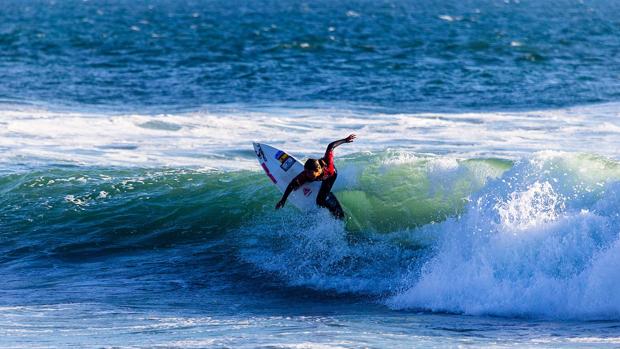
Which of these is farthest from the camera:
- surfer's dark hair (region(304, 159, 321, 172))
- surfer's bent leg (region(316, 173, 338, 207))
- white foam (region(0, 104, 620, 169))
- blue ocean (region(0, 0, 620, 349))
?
white foam (region(0, 104, 620, 169))

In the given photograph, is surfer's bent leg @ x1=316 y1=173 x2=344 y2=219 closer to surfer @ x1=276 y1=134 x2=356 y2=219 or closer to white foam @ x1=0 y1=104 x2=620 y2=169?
surfer @ x1=276 y1=134 x2=356 y2=219

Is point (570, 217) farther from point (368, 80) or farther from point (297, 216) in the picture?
point (368, 80)

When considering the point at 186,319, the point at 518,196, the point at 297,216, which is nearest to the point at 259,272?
the point at 297,216

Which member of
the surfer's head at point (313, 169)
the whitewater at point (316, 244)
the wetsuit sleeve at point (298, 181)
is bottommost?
the whitewater at point (316, 244)

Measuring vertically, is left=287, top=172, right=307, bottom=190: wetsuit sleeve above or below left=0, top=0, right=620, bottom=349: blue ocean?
above

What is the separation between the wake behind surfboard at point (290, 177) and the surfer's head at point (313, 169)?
0.56 metres

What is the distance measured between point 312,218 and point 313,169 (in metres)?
1.12

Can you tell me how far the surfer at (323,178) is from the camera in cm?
1499

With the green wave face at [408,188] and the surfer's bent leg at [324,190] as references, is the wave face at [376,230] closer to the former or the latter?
the green wave face at [408,188]

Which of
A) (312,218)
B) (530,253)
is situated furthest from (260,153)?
(530,253)

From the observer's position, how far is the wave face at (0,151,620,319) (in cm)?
1302

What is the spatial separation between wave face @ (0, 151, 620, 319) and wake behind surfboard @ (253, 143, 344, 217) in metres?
0.22

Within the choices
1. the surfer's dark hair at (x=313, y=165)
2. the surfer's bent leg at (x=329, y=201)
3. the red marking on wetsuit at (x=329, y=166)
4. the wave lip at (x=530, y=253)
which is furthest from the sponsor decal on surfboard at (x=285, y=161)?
the wave lip at (x=530, y=253)

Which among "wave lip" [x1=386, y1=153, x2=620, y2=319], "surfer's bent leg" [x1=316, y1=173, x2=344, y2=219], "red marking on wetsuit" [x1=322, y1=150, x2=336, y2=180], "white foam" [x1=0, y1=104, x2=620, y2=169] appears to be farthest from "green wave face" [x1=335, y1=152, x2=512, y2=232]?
"white foam" [x1=0, y1=104, x2=620, y2=169]
